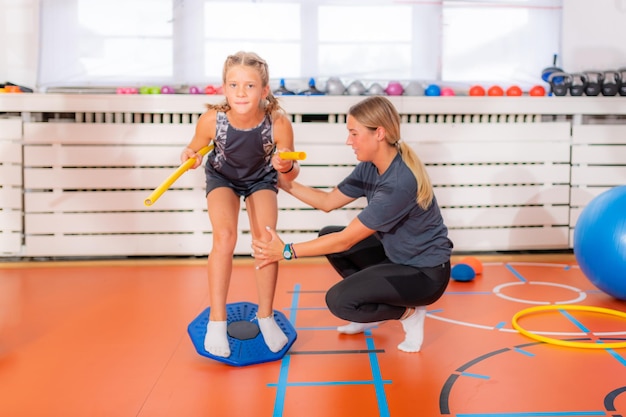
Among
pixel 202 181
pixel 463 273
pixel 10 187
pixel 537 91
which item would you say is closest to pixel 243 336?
pixel 463 273

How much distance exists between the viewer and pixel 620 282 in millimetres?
3061

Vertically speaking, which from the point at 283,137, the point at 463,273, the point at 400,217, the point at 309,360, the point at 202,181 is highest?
the point at 283,137

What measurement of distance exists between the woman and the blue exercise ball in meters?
0.94

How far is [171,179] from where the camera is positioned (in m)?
2.25

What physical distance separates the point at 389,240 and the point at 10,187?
2.83 metres

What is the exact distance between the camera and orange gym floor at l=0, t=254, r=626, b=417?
6.84ft

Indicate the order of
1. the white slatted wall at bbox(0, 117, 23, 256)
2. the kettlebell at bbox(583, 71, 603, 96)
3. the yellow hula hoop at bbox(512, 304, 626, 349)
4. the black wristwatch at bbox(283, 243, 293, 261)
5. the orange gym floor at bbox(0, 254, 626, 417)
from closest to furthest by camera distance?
the orange gym floor at bbox(0, 254, 626, 417) → the black wristwatch at bbox(283, 243, 293, 261) → the yellow hula hoop at bbox(512, 304, 626, 349) → the white slatted wall at bbox(0, 117, 23, 256) → the kettlebell at bbox(583, 71, 603, 96)

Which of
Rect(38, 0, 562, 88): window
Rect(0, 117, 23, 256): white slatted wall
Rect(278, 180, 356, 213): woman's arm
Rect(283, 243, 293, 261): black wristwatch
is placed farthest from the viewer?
Rect(38, 0, 562, 88): window

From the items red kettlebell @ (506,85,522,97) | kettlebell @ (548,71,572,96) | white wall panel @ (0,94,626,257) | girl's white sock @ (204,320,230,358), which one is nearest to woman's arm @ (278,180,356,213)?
girl's white sock @ (204,320,230,358)

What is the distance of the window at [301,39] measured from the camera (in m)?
4.56

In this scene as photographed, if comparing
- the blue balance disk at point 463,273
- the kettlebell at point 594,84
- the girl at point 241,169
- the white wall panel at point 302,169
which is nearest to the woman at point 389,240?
the girl at point 241,169

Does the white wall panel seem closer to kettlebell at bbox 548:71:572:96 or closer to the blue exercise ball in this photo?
kettlebell at bbox 548:71:572:96

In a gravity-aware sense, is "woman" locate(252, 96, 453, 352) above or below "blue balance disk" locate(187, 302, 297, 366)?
above

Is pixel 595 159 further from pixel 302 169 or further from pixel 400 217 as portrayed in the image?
pixel 400 217
